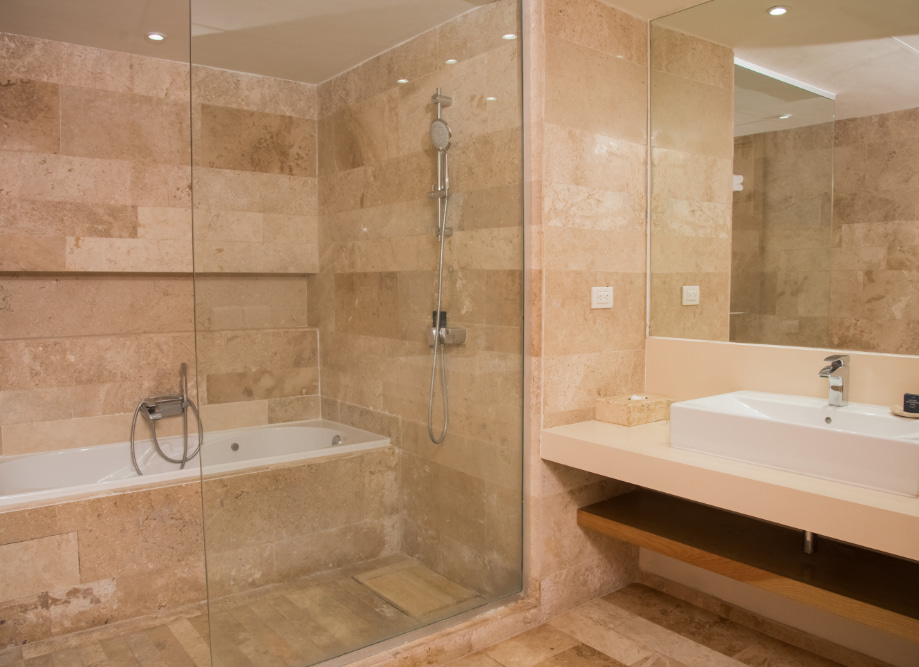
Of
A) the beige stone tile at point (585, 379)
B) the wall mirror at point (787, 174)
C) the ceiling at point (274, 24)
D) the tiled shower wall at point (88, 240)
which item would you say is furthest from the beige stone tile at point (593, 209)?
the tiled shower wall at point (88, 240)

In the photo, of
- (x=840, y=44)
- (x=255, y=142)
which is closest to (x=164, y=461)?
(x=255, y=142)

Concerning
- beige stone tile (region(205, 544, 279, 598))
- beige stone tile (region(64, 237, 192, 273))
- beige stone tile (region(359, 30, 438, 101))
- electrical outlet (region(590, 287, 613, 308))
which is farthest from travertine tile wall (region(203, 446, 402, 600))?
beige stone tile (region(64, 237, 192, 273))

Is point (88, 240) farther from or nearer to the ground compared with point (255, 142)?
nearer to the ground

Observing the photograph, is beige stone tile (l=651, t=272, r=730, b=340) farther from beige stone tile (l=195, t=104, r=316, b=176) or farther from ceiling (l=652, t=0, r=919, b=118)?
beige stone tile (l=195, t=104, r=316, b=176)

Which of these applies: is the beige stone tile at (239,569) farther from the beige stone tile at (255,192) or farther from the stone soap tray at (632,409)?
the stone soap tray at (632,409)

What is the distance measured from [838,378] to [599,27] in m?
1.62

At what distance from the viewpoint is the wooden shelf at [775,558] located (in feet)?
6.53

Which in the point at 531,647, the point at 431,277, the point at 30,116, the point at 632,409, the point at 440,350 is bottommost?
the point at 531,647

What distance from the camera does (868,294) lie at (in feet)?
7.57

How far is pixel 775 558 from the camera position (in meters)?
2.28

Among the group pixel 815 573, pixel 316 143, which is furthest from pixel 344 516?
pixel 815 573

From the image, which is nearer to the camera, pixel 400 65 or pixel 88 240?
pixel 400 65

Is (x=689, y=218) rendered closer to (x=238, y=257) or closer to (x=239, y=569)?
(x=238, y=257)

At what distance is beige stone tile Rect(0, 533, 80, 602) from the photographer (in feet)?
8.13
